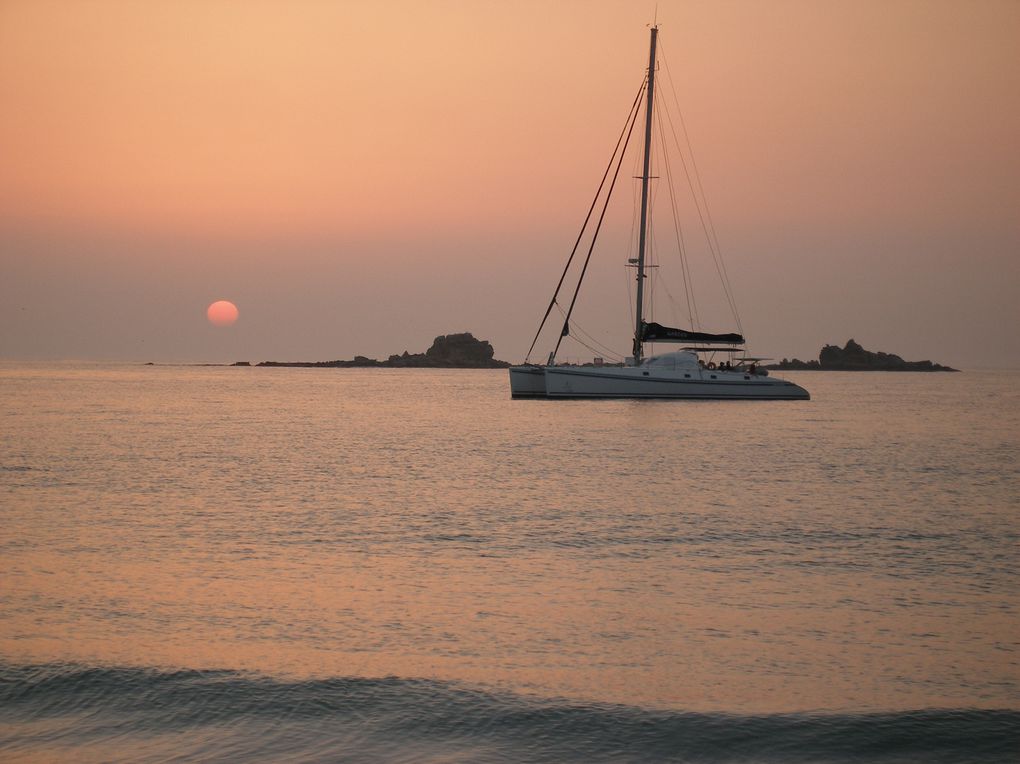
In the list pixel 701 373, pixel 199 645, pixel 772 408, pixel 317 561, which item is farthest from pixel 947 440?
pixel 199 645

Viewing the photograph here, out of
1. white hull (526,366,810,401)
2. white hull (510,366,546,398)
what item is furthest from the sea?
white hull (510,366,546,398)

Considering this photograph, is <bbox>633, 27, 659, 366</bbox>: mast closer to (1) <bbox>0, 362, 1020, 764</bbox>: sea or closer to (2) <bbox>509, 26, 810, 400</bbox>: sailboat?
(2) <bbox>509, 26, 810, 400</bbox>: sailboat

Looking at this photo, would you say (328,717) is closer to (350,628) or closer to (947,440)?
(350,628)

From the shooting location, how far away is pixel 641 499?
2381 cm

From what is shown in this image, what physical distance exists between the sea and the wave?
0.03 metres

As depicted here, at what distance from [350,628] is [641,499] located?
43.7 feet

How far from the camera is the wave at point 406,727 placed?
814 cm

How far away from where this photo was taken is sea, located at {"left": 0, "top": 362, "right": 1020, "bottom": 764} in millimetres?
8578

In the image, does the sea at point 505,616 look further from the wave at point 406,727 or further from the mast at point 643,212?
the mast at point 643,212

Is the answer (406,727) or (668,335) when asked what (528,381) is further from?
(406,727)

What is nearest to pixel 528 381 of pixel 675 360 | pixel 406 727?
pixel 675 360

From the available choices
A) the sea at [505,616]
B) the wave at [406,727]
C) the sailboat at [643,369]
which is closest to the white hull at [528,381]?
the sailboat at [643,369]

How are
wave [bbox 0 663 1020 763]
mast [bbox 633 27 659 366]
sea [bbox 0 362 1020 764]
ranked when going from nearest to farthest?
wave [bbox 0 663 1020 763], sea [bbox 0 362 1020 764], mast [bbox 633 27 659 366]

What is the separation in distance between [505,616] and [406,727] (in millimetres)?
3685
